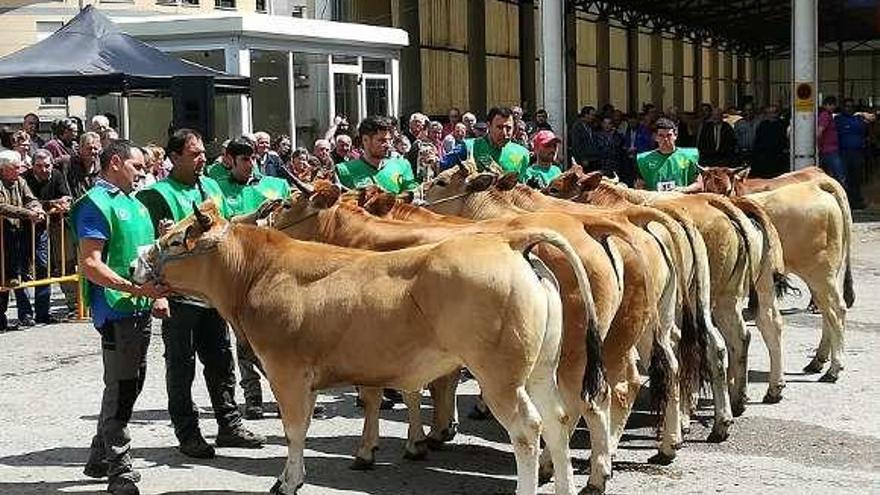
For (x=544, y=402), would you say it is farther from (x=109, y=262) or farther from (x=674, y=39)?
(x=674, y=39)

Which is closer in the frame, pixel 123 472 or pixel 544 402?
pixel 544 402

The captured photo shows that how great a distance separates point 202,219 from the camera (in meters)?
7.20

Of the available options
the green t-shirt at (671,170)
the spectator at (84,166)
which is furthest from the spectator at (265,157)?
the green t-shirt at (671,170)

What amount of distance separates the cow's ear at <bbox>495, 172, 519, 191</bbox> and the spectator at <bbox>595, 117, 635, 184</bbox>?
40.1ft

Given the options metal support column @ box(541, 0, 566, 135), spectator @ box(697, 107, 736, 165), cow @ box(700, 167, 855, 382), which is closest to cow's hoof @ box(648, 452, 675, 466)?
cow @ box(700, 167, 855, 382)

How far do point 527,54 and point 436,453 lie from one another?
2911 cm

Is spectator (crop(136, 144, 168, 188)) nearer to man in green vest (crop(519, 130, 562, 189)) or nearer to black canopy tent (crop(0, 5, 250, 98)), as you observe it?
black canopy tent (crop(0, 5, 250, 98))

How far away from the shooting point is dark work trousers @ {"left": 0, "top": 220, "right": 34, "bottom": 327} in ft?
45.6

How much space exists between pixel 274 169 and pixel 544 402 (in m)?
7.73

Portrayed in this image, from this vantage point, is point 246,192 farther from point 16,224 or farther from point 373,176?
point 16,224

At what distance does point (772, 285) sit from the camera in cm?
991

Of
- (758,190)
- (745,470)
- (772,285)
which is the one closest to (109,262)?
(745,470)

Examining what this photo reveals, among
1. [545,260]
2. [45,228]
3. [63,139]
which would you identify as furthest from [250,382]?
[63,139]

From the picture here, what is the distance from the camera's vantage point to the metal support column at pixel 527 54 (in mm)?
36094
